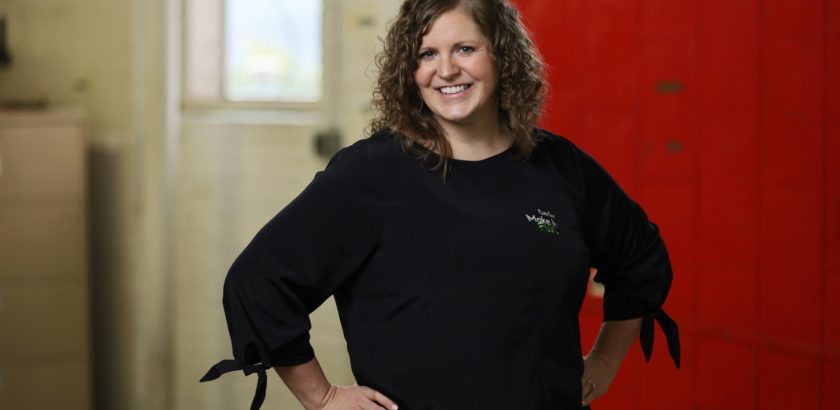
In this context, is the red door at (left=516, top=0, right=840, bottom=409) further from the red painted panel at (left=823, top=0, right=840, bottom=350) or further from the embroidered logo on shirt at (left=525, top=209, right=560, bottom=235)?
the embroidered logo on shirt at (left=525, top=209, right=560, bottom=235)

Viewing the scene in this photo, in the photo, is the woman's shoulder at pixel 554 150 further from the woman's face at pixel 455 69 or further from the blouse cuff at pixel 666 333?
the blouse cuff at pixel 666 333

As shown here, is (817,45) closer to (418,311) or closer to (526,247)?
(526,247)

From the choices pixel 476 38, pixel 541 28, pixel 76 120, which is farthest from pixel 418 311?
pixel 76 120

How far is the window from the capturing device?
3689 millimetres

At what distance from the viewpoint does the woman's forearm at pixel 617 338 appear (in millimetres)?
2023

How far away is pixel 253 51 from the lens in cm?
380

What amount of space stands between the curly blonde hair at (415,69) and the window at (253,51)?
1937 mm

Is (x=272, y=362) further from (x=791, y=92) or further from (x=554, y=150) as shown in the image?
(x=791, y=92)

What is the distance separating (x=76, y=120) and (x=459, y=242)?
7.86 ft

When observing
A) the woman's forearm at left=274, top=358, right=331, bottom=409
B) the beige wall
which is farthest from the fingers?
the beige wall

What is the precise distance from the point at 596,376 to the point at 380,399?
0.52 metres

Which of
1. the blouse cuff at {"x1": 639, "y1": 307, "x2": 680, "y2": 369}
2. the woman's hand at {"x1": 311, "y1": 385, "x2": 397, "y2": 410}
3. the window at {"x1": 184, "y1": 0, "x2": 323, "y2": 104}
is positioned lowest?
the woman's hand at {"x1": 311, "y1": 385, "x2": 397, "y2": 410}

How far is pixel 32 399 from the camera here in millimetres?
→ 3570

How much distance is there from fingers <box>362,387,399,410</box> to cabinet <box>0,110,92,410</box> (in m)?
2.26
